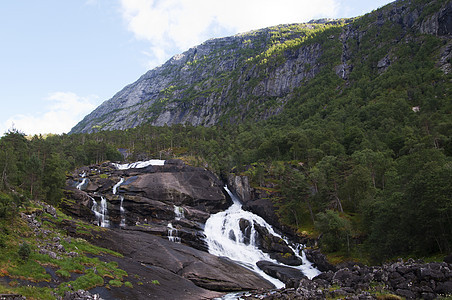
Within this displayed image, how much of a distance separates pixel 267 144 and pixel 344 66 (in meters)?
112

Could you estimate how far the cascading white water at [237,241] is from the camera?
4666 centimetres

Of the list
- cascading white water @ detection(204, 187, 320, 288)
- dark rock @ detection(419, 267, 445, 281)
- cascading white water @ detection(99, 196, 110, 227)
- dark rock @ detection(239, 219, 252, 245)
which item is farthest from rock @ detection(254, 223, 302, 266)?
cascading white water @ detection(99, 196, 110, 227)

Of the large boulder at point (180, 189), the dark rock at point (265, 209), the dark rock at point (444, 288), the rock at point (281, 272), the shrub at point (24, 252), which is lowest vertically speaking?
the rock at point (281, 272)

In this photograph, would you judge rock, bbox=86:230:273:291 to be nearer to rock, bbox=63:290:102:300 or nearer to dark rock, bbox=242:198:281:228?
rock, bbox=63:290:102:300

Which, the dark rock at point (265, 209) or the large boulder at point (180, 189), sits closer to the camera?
the dark rock at point (265, 209)

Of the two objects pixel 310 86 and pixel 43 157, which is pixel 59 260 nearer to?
pixel 43 157

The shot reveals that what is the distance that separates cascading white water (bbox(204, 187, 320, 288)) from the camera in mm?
46656

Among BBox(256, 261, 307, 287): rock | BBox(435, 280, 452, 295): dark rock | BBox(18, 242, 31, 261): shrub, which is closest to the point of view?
BBox(435, 280, 452, 295): dark rock

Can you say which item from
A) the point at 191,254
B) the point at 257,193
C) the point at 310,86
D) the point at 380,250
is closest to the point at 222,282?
the point at 191,254

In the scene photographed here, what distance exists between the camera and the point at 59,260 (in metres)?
22.3

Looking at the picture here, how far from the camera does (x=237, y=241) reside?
55469 millimetres

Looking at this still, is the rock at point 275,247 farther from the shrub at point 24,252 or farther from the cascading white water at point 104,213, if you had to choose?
the shrub at point 24,252

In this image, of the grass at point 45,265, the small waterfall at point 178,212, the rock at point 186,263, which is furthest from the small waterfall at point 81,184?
the grass at point 45,265

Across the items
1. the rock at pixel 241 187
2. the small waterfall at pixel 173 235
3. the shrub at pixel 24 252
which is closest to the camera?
the shrub at pixel 24 252
